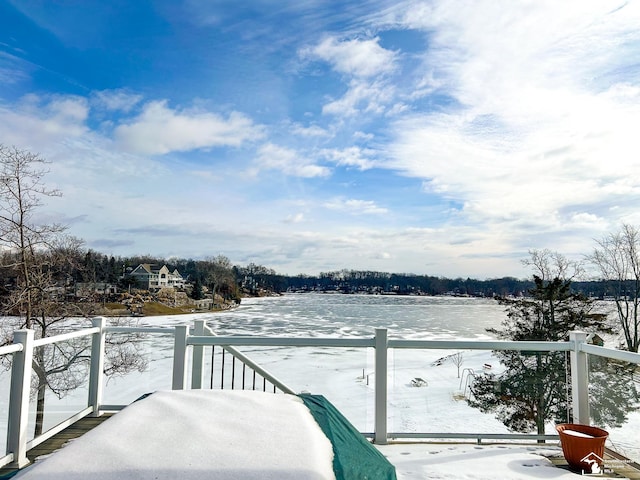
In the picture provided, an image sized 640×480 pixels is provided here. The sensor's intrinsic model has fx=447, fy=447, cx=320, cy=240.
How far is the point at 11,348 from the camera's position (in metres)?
3.06

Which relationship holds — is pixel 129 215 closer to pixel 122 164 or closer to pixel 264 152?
pixel 122 164

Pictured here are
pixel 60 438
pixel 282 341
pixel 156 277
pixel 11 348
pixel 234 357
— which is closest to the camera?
pixel 11 348

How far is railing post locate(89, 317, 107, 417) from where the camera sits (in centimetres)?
429

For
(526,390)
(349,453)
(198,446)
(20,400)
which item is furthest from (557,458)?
(20,400)

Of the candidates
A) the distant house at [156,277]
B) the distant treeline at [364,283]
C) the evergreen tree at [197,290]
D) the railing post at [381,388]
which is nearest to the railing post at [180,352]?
the railing post at [381,388]

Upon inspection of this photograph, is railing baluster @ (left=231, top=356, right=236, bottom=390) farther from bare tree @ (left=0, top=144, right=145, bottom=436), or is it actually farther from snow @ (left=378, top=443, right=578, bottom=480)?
bare tree @ (left=0, top=144, right=145, bottom=436)

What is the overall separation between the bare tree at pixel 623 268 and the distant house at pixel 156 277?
2740cm

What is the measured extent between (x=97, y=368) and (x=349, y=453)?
12.5 feet

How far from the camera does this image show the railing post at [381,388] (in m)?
3.74

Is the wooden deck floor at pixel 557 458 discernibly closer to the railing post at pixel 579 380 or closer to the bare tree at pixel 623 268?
the railing post at pixel 579 380

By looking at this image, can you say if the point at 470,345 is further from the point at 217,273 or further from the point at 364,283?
the point at 364,283

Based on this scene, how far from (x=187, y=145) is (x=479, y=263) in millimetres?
13482

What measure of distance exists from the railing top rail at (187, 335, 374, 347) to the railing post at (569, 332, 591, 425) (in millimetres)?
1734

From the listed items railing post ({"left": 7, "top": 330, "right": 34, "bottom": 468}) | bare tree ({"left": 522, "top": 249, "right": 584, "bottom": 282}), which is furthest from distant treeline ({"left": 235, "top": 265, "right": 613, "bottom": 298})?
railing post ({"left": 7, "top": 330, "right": 34, "bottom": 468})
